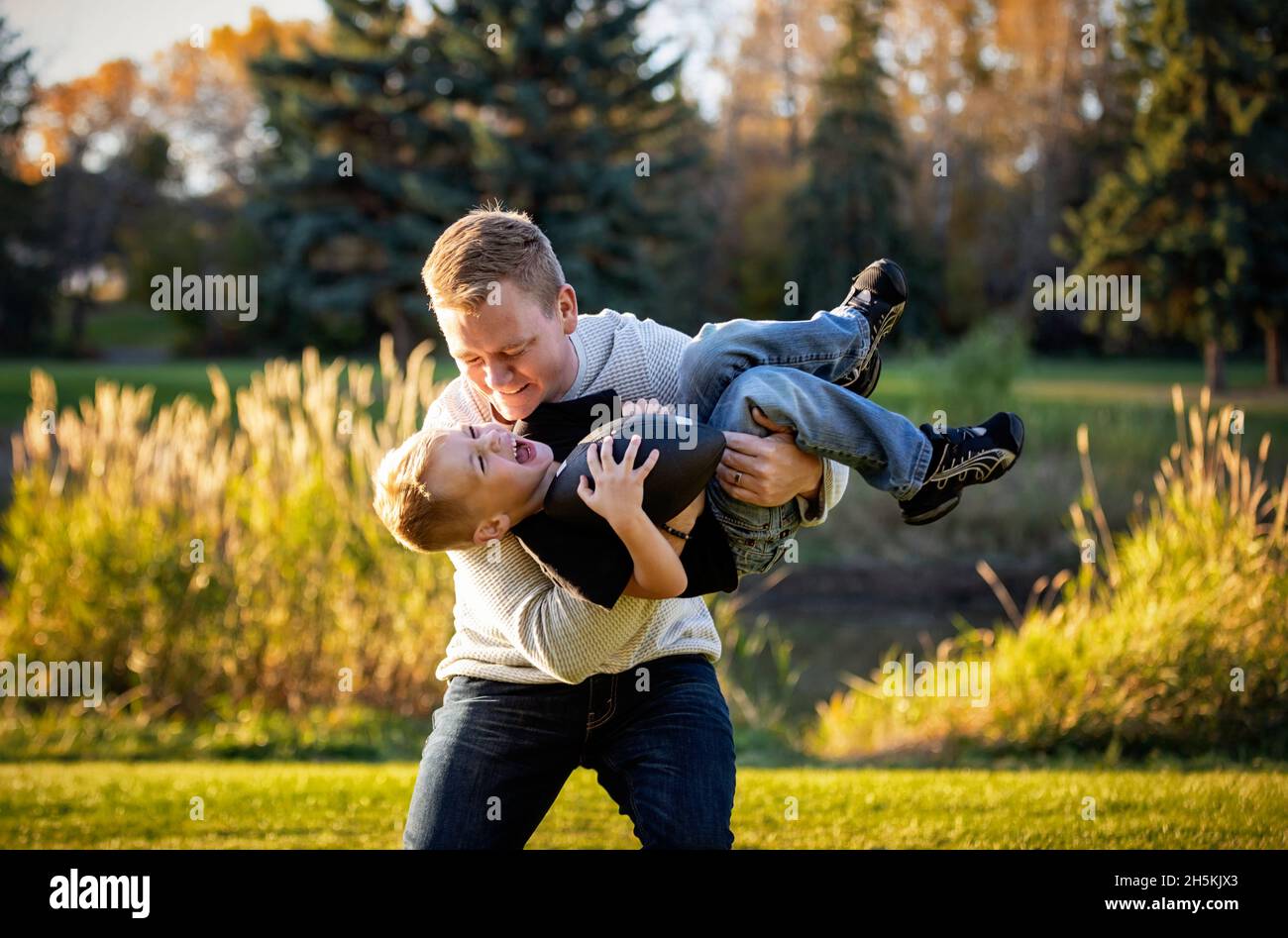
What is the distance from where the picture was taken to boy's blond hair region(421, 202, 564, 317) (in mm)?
2838

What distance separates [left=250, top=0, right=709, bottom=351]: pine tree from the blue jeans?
66.5ft

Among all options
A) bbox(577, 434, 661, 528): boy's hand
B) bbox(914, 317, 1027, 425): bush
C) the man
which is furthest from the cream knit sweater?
bbox(914, 317, 1027, 425): bush

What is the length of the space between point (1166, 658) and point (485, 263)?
469cm

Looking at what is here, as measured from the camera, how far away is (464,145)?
1035 inches

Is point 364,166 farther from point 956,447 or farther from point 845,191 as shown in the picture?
point 956,447

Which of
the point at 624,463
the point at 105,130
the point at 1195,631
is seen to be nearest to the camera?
the point at 624,463

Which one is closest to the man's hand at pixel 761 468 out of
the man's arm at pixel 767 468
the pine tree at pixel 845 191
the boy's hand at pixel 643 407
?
the man's arm at pixel 767 468

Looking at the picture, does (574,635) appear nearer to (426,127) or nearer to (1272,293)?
(1272,293)

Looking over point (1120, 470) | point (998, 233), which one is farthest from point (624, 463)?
point (998, 233)

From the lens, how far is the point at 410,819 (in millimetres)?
3020
